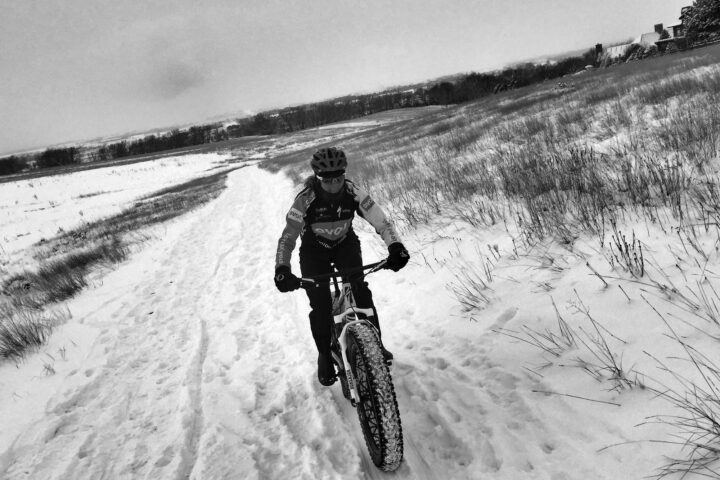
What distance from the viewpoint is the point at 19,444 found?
11.3 ft

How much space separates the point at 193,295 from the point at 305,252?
13.8 feet

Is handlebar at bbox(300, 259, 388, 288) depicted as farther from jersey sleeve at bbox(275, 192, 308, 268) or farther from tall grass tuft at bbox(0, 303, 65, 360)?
tall grass tuft at bbox(0, 303, 65, 360)

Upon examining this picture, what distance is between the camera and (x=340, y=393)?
3781 millimetres

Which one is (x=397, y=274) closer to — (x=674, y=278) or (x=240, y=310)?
(x=240, y=310)

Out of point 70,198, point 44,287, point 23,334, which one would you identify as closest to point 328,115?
point 70,198

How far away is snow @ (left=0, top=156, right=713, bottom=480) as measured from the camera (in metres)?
2.65

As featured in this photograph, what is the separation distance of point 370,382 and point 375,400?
12cm

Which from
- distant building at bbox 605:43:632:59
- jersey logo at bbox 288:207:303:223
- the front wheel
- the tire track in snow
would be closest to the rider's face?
jersey logo at bbox 288:207:303:223

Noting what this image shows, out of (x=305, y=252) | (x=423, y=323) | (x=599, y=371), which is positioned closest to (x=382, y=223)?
(x=305, y=252)

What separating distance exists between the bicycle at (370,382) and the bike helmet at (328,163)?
34.9 inches

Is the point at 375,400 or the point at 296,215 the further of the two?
the point at 296,215

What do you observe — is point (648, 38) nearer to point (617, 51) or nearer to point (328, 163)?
point (617, 51)

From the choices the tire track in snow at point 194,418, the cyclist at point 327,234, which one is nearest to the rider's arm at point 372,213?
the cyclist at point 327,234

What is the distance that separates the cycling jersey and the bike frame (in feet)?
1.27
